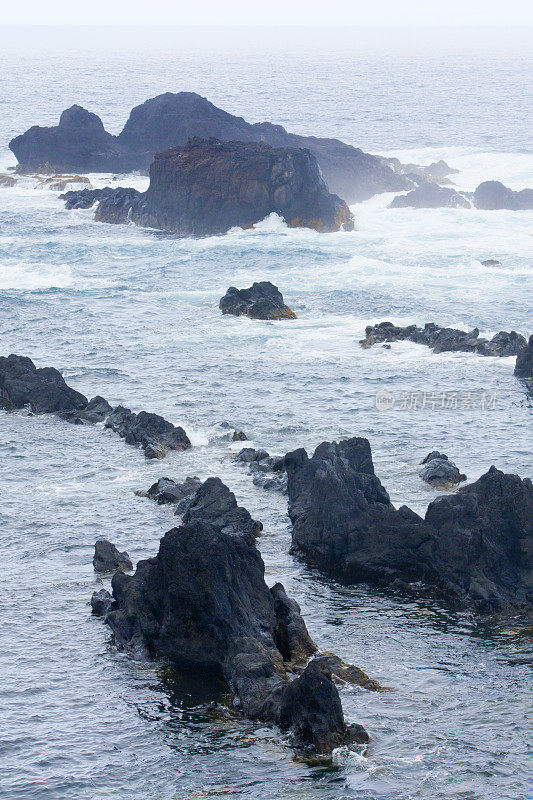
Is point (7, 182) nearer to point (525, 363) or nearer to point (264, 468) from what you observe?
point (525, 363)

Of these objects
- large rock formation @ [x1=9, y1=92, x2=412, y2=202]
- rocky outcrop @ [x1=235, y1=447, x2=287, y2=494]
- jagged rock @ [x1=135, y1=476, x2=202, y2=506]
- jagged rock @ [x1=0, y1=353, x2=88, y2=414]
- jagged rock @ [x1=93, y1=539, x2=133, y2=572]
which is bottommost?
jagged rock @ [x1=93, y1=539, x2=133, y2=572]

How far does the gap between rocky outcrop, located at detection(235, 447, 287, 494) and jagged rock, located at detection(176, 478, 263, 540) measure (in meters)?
4.51

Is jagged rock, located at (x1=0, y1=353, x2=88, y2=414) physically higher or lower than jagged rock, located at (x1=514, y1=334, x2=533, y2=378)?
lower

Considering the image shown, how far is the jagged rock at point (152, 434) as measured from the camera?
5350cm

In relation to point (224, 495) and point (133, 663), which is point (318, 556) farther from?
point (133, 663)

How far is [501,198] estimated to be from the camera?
11219 cm

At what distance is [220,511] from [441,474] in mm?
10987

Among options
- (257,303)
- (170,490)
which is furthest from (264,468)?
(257,303)

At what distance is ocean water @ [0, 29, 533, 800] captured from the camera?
1180 inches

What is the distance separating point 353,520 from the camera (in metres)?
41.9

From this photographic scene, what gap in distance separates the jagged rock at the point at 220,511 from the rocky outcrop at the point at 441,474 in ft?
28.2

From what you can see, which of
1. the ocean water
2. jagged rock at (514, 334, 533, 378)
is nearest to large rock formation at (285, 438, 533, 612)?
the ocean water

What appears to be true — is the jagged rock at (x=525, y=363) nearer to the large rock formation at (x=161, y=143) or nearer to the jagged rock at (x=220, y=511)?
the jagged rock at (x=220, y=511)

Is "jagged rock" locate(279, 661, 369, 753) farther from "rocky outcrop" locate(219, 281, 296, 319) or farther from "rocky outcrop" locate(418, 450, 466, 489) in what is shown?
"rocky outcrop" locate(219, 281, 296, 319)
